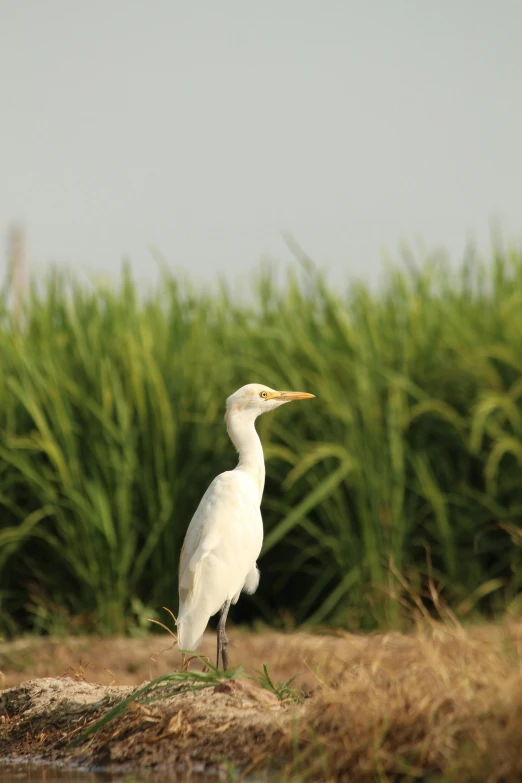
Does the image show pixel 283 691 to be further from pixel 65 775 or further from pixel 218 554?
pixel 65 775

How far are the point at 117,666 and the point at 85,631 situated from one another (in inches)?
40.3

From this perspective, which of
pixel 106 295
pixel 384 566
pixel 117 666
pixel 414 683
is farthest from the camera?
pixel 106 295

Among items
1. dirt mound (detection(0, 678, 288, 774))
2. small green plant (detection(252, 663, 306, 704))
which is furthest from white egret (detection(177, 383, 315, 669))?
dirt mound (detection(0, 678, 288, 774))

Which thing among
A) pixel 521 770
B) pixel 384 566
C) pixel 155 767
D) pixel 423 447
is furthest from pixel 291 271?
pixel 521 770

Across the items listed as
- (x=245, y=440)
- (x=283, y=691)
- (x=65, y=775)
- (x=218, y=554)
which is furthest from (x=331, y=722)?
(x=245, y=440)

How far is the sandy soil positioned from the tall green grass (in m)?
2.38

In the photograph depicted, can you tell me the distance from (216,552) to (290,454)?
2610mm

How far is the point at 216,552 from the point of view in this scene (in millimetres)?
4148

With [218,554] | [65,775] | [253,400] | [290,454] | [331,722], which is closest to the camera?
[331,722]

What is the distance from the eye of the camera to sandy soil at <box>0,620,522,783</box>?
9.58 feet

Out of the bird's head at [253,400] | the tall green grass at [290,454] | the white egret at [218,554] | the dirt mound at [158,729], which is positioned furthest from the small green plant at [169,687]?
the tall green grass at [290,454]

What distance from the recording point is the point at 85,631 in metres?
6.82

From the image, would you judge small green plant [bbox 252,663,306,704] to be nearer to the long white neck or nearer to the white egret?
the white egret

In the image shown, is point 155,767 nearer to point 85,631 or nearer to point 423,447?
point 85,631
